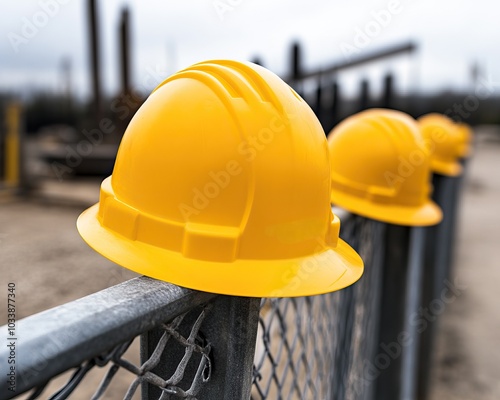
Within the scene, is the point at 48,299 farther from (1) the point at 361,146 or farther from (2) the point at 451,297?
(2) the point at 451,297

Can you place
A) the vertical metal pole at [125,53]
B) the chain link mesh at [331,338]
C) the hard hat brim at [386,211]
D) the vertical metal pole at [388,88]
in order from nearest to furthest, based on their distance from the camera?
the chain link mesh at [331,338] < the hard hat brim at [386,211] < the vertical metal pole at [388,88] < the vertical metal pole at [125,53]

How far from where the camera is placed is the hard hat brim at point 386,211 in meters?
2.15

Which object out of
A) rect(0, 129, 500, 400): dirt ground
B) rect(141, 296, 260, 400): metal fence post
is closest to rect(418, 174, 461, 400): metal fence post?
rect(0, 129, 500, 400): dirt ground

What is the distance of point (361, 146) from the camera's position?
89.3 inches

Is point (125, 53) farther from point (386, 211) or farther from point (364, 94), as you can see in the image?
point (386, 211)

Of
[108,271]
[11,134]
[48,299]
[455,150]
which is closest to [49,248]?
[108,271]

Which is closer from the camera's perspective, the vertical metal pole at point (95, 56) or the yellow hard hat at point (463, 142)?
the yellow hard hat at point (463, 142)

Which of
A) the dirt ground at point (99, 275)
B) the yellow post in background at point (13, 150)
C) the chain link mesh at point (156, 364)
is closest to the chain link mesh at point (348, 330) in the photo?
the chain link mesh at point (156, 364)

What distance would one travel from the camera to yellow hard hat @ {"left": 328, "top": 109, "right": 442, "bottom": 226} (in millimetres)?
2236

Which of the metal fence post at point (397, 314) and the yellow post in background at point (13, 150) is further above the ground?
the metal fence post at point (397, 314)

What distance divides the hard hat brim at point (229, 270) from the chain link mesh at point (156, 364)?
0.07 m

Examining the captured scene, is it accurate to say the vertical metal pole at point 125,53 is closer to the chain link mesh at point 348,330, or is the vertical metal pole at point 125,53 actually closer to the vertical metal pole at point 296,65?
the vertical metal pole at point 296,65

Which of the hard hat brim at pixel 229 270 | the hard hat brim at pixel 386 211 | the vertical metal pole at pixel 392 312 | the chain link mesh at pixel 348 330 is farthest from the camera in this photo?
the vertical metal pole at pixel 392 312

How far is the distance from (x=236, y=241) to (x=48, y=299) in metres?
4.39
